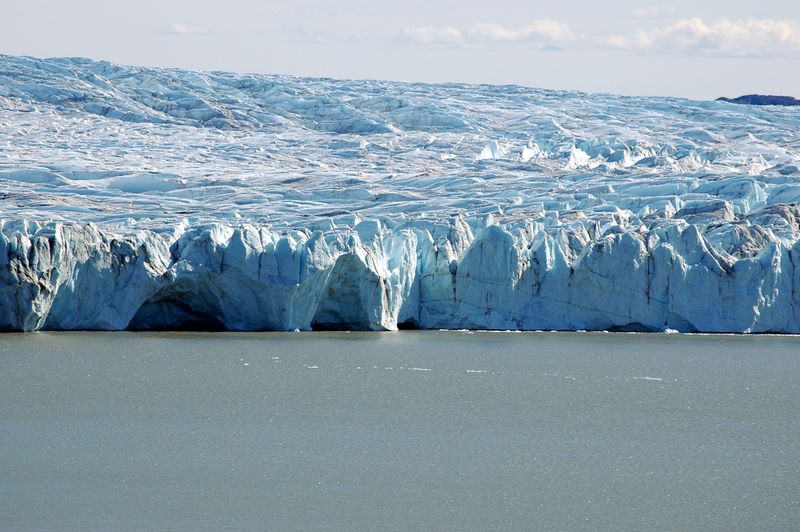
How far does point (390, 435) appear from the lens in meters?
13.1

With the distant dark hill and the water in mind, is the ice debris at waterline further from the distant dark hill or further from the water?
the distant dark hill

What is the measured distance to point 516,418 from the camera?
1441cm

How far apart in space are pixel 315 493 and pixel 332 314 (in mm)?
13370

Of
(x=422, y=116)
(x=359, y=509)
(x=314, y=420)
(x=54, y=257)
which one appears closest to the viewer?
(x=359, y=509)

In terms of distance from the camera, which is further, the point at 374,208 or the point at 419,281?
the point at 374,208

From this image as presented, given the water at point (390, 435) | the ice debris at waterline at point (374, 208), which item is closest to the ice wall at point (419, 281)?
the ice debris at waterline at point (374, 208)

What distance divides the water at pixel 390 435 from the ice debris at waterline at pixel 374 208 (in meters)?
1.31

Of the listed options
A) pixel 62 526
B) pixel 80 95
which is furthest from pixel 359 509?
pixel 80 95

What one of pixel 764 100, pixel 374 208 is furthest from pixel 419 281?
pixel 764 100

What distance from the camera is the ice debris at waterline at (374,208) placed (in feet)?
71.2

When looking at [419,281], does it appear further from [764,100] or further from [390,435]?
[764,100]

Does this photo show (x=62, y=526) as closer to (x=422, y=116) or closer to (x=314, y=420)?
(x=314, y=420)

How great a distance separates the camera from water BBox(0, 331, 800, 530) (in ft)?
32.4

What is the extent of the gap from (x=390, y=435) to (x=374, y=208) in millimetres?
18042
